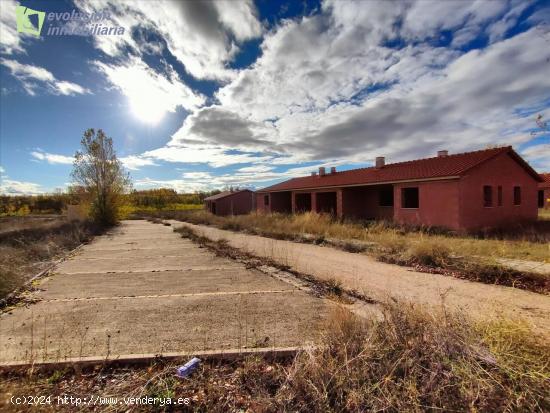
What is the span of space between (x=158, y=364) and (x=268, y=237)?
12.7m

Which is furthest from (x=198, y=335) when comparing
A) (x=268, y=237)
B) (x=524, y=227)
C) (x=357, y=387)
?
(x=524, y=227)

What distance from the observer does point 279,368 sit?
3.00 metres

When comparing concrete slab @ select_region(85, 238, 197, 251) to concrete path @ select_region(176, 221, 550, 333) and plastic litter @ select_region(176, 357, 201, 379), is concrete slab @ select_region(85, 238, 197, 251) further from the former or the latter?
plastic litter @ select_region(176, 357, 201, 379)

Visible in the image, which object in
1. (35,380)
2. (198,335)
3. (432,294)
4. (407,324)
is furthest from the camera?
(432,294)

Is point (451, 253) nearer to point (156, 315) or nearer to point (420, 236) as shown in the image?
point (420, 236)

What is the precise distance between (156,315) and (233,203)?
32.9 metres

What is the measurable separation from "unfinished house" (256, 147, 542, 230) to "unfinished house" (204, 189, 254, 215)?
18.5 meters

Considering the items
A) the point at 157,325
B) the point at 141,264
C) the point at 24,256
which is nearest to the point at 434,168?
the point at 141,264

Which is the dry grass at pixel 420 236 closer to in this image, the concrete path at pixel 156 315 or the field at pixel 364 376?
the concrete path at pixel 156 315

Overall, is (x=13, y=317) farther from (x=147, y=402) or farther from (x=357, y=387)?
(x=357, y=387)

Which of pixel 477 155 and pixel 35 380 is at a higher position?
pixel 477 155

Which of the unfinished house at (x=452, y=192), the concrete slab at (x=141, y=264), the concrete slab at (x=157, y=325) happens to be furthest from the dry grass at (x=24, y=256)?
the unfinished house at (x=452, y=192)

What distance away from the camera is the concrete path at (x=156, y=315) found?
3637mm

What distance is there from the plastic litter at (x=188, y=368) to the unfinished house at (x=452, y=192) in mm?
14222
